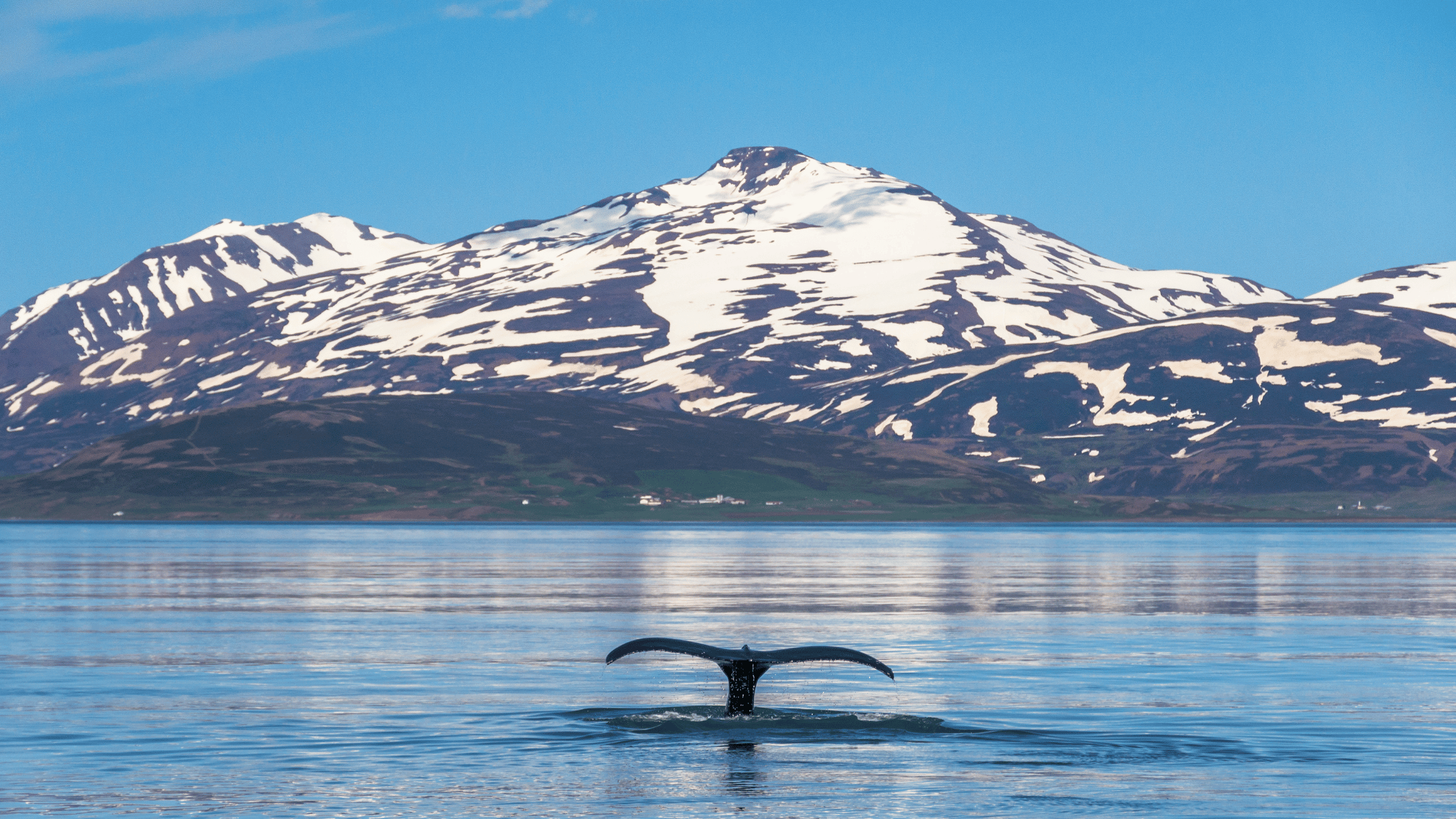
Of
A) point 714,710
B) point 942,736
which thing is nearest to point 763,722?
point 714,710

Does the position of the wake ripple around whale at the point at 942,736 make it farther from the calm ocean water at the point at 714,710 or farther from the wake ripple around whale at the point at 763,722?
the calm ocean water at the point at 714,710

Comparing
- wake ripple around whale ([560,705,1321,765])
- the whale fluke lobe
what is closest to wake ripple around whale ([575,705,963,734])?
wake ripple around whale ([560,705,1321,765])

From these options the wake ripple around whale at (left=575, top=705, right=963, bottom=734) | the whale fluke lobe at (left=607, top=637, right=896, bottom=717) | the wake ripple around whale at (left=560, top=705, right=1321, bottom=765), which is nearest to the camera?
the whale fluke lobe at (left=607, top=637, right=896, bottom=717)

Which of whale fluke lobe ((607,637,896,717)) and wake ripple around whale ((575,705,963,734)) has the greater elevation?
whale fluke lobe ((607,637,896,717))

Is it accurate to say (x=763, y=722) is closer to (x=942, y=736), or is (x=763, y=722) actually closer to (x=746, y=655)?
(x=942, y=736)

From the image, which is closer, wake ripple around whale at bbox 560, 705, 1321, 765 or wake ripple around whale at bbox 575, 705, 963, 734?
wake ripple around whale at bbox 560, 705, 1321, 765

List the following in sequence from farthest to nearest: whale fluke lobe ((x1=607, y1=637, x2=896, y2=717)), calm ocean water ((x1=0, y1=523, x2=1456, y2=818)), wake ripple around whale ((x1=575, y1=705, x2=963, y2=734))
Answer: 1. wake ripple around whale ((x1=575, y1=705, x2=963, y2=734))
2. whale fluke lobe ((x1=607, y1=637, x2=896, y2=717))
3. calm ocean water ((x1=0, y1=523, x2=1456, y2=818))

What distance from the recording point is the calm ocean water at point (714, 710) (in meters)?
34.7

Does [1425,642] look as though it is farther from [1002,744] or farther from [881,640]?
[1002,744]

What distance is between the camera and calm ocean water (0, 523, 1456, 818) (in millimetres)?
34688

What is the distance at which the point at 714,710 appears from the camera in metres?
48.6

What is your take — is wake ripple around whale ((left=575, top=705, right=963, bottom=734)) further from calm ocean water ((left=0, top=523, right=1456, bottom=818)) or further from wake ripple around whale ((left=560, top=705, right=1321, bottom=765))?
calm ocean water ((left=0, top=523, right=1456, bottom=818))

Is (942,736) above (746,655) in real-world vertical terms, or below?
below

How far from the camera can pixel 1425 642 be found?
74562 mm
